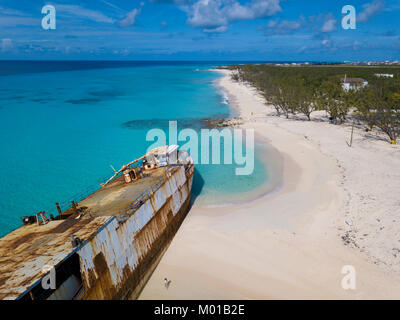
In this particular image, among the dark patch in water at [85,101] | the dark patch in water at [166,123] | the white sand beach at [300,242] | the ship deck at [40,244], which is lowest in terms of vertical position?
the white sand beach at [300,242]

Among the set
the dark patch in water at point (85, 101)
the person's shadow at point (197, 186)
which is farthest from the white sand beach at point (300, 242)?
the dark patch in water at point (85, 101)

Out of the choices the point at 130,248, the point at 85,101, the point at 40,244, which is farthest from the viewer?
the point at 85,101

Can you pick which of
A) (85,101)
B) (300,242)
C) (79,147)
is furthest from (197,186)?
(85,101)

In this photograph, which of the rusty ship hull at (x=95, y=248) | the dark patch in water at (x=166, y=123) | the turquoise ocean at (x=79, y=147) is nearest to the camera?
the rusty ship hull at (x=95, y=248)

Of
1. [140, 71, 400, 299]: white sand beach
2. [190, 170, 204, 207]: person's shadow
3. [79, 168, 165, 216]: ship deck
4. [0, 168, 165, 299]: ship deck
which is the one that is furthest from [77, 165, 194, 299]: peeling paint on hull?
[190, 170, 204, 207]: person's shadow

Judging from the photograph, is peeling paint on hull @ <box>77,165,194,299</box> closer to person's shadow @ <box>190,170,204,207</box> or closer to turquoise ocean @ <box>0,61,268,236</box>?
person's shadow @ <box>190,170,204,207</box>

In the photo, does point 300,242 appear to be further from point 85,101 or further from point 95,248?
point 85,101

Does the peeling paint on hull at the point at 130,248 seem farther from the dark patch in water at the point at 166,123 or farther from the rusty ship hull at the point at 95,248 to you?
the dark patch in water at the point at 166,123
